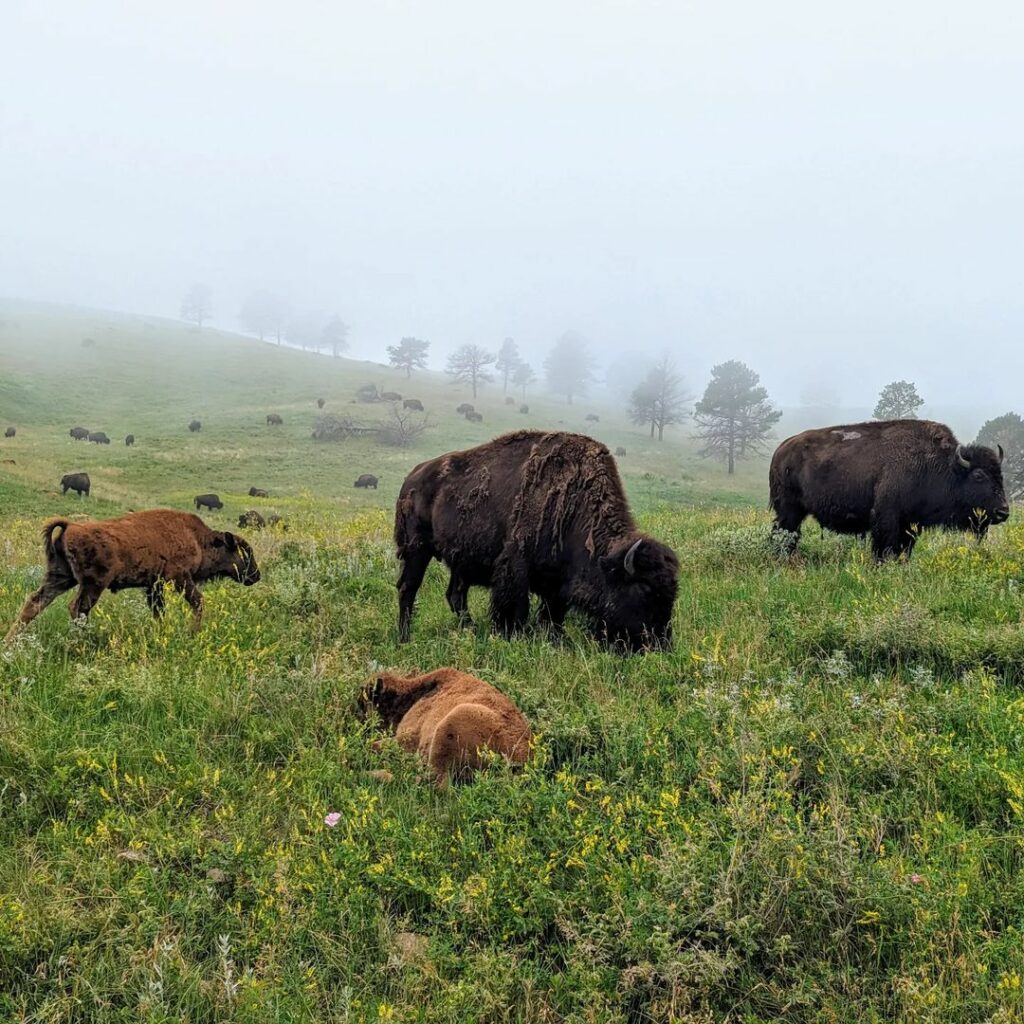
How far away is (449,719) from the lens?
3.99 metres

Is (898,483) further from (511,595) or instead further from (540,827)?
(540,827)

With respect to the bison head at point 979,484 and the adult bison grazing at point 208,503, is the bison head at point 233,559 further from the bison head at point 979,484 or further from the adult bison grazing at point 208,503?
the adult bison grazing at point 208,503

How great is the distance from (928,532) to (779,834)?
9.12 metres

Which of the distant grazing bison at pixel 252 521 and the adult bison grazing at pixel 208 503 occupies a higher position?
the distant grazing bison at pixel 252 521

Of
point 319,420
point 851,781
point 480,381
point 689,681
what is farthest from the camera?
point 480,381

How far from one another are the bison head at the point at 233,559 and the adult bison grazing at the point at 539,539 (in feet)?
6.98

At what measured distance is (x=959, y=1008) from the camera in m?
2.22

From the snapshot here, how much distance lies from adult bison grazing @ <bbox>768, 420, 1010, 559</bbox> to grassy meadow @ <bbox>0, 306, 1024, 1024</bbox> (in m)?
2.76

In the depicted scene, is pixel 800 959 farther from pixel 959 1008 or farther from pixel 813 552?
pixel 813 552

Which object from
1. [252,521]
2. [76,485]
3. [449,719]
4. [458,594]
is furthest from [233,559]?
[76,485]

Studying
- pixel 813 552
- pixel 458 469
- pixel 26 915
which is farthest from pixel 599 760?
pixel 813 552

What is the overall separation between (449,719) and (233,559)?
5.54 metres

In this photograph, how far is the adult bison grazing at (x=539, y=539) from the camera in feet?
20.0

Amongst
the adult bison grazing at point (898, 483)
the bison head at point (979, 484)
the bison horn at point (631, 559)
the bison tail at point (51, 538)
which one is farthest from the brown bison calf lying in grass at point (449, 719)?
the bison head at point (979, 484)
